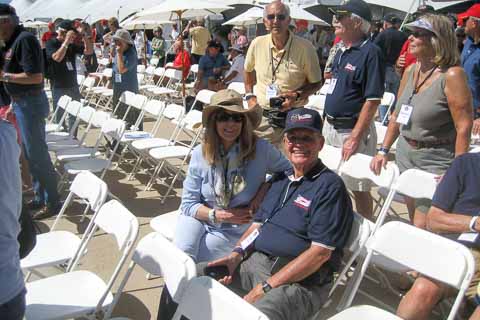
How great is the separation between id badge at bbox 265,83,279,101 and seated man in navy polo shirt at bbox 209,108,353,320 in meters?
1.42

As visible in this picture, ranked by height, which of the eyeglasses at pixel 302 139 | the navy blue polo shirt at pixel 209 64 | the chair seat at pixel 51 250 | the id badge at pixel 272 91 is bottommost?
the chair seat at pixel 51 250

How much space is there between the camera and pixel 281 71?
3.99 meters

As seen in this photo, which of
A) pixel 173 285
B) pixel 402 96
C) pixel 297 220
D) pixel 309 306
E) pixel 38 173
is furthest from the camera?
pixel 38 173

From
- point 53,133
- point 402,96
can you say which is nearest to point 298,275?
point 402,96

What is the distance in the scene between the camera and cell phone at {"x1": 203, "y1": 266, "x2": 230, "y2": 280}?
2.56 meters

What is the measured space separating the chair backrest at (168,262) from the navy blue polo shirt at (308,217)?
556mm

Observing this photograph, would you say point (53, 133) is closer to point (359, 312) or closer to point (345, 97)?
point (345, 97)

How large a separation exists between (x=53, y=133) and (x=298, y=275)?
492cm

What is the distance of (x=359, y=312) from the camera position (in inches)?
82.4

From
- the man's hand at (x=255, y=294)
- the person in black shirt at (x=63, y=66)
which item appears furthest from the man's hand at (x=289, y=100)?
the person in black shirt at (x=63, y=66)

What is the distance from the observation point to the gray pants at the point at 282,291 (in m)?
2.19

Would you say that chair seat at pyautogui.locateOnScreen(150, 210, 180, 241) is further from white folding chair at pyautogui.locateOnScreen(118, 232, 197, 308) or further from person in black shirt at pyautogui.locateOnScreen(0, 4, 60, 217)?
person in black shirt at pyautogui.locateOnScreen(0, 4, 60, 217)

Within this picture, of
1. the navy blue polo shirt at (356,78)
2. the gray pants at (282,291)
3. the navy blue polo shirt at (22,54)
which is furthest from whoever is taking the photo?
the navy blue polo shirt at (22,54)

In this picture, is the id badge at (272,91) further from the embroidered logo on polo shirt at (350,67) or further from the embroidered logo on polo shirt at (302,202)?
the embroidered logo on polo shirt at (302,202)
